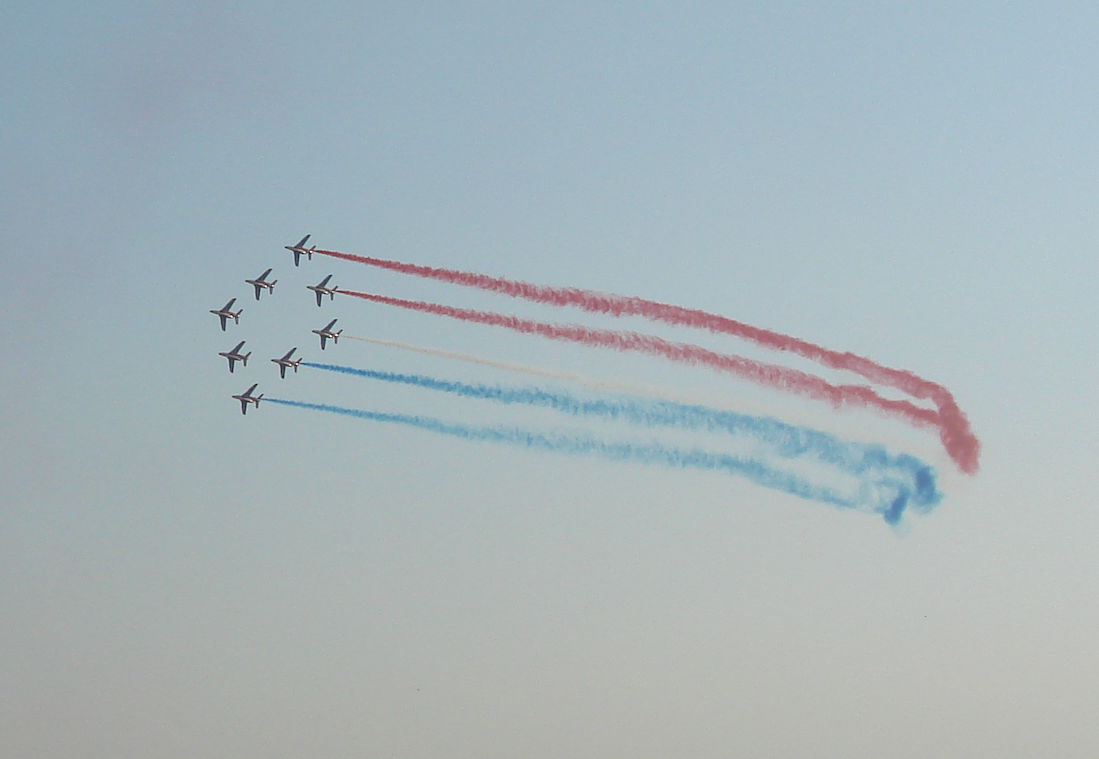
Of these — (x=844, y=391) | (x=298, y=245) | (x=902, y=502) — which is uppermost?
(x=298, y=245)

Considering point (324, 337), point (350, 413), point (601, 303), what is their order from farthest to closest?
1. point (324, 337)
2. point (350, 413)
3. point (601, 303)

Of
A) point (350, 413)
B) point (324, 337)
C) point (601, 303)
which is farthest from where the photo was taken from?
point (324, 337)

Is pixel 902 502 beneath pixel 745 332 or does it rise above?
beneath

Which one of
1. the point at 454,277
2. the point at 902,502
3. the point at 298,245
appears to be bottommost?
the point at 902,502

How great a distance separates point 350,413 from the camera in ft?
198

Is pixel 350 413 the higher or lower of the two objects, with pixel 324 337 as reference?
lower

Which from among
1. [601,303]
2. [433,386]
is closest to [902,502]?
[601,303]

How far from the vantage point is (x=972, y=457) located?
57.9m

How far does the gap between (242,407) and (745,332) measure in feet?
81.0

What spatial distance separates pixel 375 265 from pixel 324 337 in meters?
7.90

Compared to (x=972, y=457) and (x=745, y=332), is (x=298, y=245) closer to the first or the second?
(x=745, y=332)

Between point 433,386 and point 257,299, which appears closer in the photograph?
point 433,386

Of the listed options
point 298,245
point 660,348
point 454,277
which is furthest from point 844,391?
point 298,245

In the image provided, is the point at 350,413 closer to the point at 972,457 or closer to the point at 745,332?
the point at 745,332
